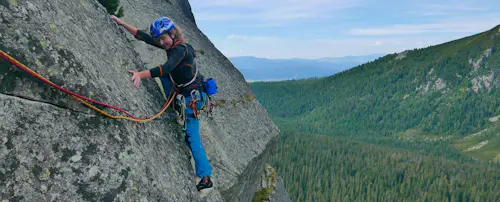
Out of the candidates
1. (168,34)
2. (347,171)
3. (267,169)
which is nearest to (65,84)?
(168,34)

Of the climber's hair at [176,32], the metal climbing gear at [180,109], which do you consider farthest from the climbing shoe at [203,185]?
the climber's hair at [176,32]

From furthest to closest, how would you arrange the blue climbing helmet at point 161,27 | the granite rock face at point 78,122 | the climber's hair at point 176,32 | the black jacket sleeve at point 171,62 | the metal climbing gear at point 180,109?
the metal climbing gear at point 180,109, the climber's hair at point 176,32, the blue climbing helmet at point 161,27, the black jacket sleeve at point 171,62, the granite rock face at point 78,122

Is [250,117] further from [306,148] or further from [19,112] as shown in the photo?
[306,148]

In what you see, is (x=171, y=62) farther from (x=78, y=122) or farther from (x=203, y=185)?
(x=203, y=185)

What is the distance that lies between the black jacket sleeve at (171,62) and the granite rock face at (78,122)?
718mm

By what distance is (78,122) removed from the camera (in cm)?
589

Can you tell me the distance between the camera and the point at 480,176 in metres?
131

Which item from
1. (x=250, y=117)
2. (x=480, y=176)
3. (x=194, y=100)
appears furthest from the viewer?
(x=480, y=176)

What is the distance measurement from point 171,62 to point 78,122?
277 centimetres

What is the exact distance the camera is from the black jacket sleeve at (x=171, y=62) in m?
7.91

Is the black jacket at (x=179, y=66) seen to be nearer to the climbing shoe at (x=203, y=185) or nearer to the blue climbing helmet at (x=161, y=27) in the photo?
the blue climbing helmet at (x=161, y=27)

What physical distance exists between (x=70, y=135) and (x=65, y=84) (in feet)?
2.97

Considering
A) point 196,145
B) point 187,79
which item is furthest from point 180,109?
point 196,145

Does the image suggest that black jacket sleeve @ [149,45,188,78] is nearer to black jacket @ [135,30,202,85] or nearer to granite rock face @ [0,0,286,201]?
Answer: black jacket @ [135,30,202,85]
